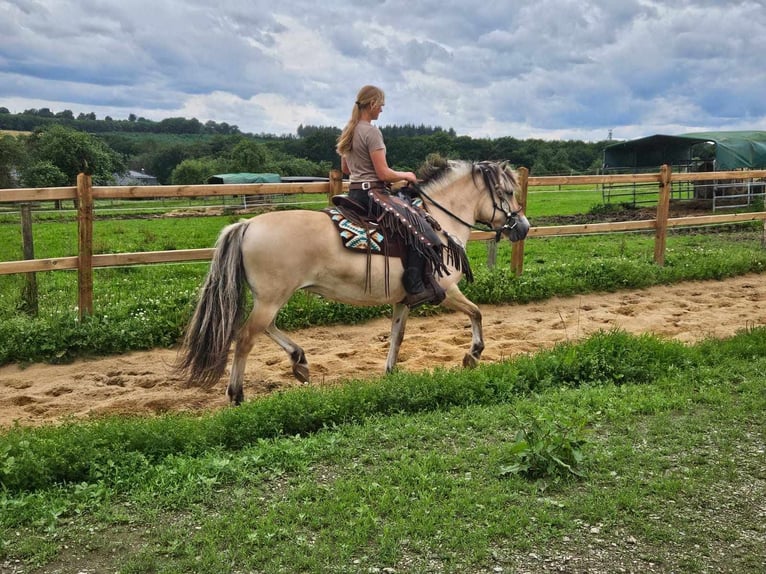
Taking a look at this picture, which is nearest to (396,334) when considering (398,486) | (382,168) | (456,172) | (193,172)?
(382,168)

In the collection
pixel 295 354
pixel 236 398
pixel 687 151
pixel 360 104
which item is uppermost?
pixel 687 151

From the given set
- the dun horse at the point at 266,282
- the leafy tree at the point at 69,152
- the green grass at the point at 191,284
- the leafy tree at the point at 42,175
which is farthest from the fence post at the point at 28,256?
the leafy tree at the point at 69,152

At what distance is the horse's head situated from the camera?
6766 mm

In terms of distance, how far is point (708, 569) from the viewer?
2967mm

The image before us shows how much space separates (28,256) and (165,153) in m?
56.6

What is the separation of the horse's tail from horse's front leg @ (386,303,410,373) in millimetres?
1573

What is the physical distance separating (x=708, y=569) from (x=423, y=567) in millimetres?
1326

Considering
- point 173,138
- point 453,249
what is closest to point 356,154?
point 453,249

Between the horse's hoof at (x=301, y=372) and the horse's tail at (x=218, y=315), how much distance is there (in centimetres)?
79

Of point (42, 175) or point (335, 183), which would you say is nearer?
point (335, 183)

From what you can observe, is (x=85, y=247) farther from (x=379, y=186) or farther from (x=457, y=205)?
(x=457, y=205)

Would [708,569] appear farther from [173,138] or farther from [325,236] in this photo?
[173,138]

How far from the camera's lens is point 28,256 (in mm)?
7297

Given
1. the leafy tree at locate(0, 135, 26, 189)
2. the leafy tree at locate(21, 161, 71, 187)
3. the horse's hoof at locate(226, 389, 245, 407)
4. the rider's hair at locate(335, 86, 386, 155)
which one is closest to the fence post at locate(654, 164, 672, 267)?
the rider's hair at locate(335, 86, 386, 155)
